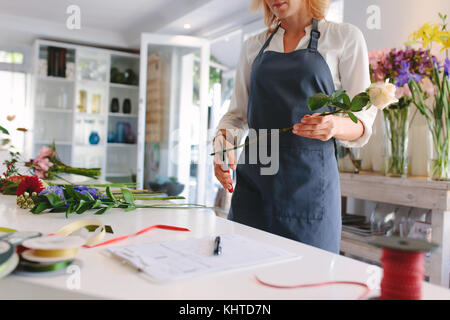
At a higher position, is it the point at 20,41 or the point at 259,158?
the point at 20,41

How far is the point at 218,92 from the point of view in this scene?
641cm

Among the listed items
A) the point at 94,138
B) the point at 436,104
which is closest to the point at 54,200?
the point at 436,104

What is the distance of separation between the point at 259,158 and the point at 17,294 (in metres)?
0.97

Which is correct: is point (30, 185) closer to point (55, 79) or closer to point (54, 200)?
point (54, 200)

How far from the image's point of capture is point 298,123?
4.38ft

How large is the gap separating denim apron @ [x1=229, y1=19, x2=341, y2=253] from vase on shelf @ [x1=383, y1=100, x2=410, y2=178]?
108 centimetres

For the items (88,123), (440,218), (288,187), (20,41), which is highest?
(20,41)

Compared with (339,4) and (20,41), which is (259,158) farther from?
(20,41)

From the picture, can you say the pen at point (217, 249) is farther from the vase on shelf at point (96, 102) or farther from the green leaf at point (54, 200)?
the vase on shelf at point (96, 102)

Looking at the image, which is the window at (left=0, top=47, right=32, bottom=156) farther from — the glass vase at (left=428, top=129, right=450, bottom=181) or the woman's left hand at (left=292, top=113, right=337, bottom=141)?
the woman's left hand at (left=292, top=113, right=337, bottom=141)

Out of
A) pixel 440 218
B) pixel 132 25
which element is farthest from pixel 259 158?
pixel 132 25

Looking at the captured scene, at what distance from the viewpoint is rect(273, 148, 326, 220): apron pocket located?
1401mm
